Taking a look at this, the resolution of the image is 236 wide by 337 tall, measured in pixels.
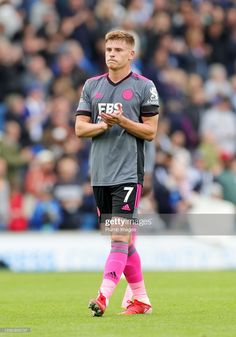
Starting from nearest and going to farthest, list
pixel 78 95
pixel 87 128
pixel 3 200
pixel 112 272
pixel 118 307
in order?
1. pixel 112 272
2. pixel 87 128
3. pixel 118 307
4. pixel 3 200
5. pixel 78 95

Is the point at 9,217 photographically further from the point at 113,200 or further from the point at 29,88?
the point at 113,200

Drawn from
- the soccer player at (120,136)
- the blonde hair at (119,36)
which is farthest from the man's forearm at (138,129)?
the blonde hair at (119,36)

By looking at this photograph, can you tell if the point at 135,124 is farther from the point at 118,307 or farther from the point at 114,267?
the point at 118,307

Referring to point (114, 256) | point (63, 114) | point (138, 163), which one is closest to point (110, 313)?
point (114, 256)

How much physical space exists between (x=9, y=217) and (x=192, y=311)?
8323 mm

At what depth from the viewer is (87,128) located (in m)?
9.10

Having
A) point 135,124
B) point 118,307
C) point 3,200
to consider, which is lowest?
point 3,200

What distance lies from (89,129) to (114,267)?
1.24 metres

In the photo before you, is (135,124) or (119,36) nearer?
(135,124)

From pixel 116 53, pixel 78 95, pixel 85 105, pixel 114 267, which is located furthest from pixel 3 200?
pixel 114 267

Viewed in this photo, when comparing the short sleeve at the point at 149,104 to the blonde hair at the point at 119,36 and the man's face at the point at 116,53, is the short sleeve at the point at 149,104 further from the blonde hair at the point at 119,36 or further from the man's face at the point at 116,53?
the blonde hair at the point at 119,36

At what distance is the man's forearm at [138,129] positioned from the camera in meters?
8.90

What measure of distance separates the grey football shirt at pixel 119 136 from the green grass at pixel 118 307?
1.26 m

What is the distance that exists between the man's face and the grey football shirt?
0.19 meters
